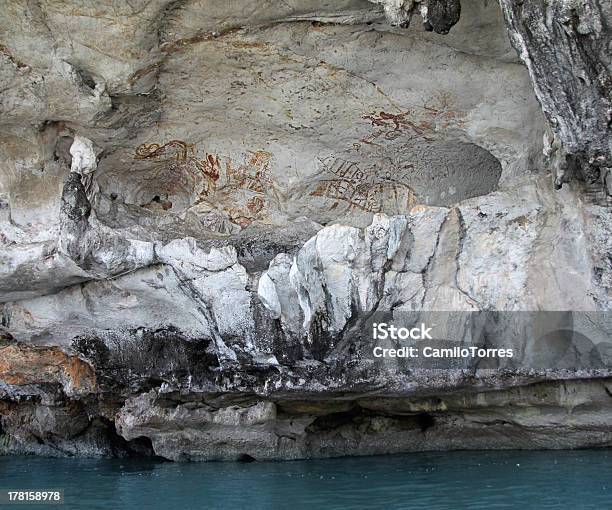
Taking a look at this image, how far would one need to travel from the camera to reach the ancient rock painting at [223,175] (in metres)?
8.52

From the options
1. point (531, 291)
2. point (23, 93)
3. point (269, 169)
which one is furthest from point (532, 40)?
point (23, 93)

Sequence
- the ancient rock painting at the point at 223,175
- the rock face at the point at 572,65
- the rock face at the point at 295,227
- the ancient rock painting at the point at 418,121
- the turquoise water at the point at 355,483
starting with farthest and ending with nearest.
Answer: the ancient rock painting at the point at 223,175 < the ancient rock painting at the point at 418,121 < the rock face at the point at 295,227 < the turquoise water at the point at 355,483 < the rock face at the point at 572,65

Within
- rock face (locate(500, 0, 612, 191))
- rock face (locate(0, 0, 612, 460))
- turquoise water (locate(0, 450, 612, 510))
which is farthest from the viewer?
rock face (locate(0, 0, 612, 460))

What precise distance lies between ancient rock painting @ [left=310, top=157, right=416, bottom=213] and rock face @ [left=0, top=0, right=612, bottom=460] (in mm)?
24

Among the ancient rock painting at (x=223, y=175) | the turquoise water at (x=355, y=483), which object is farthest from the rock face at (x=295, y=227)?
the turquoise water at (x=355, y=483)

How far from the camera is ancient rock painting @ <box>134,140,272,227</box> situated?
8.52m

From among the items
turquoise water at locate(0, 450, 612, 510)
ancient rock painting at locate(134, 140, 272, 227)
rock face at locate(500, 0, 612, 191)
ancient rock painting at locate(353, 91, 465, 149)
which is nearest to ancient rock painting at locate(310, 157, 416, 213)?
ancient rock painting at locate(353, 91, 465, 149)

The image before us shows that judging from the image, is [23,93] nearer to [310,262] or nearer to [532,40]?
[310,262]

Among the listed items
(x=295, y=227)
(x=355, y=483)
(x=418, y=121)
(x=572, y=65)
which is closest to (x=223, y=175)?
(x=295, y=227)

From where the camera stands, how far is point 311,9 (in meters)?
6.87

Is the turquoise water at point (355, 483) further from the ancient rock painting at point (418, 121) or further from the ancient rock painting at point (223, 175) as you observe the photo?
the ancient rock painting at point (418, 121)

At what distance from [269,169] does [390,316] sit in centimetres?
203

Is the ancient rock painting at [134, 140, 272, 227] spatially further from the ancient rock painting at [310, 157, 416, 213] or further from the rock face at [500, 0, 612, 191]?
the rock face at [500, 0, 612, 191]

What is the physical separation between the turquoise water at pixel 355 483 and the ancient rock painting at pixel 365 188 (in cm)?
266
